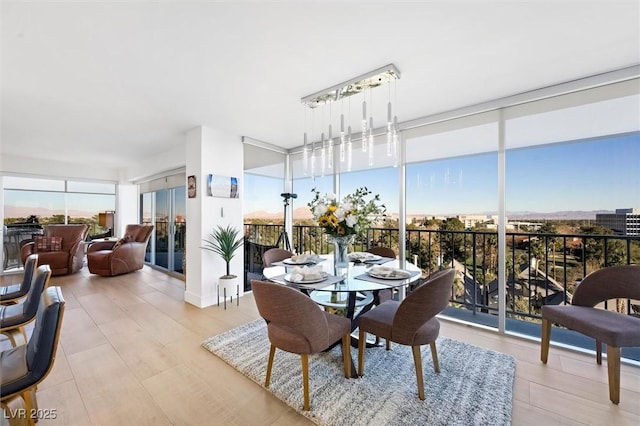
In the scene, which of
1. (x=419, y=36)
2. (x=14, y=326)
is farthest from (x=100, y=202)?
(x=419, y=36)

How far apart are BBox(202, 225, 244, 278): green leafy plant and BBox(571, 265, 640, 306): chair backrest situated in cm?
383

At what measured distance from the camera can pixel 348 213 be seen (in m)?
2.33

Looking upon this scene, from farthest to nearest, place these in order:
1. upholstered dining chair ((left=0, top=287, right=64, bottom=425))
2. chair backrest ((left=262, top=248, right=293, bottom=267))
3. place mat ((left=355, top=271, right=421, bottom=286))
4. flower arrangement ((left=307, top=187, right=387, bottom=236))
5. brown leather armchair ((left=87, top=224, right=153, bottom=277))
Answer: brown leather armchair ((left=87, top=224, right=153, bottom=277)), chair backrest ((left=262, top=248, right=293, bottom=267)), flower arrangement ((left=307, top=187, right=387, bottom=236)), place mat ((left=355, top=271, right=421, bottom=286)), upholstered dining chair ((left=0, top=287, right=64, bottom=425))

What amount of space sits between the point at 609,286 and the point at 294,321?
264 cm

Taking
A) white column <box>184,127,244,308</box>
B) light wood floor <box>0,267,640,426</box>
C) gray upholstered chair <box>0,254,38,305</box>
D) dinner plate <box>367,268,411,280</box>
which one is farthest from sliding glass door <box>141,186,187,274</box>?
dinner plate <box>367,268,411,280</box>

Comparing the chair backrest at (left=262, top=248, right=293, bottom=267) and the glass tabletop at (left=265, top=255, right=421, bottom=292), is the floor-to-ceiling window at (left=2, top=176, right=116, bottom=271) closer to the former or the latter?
the chair backrest at (left=262, top=248, right=293, bottom=267)

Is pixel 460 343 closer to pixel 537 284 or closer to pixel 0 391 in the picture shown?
pixel 537 284

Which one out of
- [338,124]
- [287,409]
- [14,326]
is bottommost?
[287,409]

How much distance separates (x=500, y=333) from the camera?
9.01 feet

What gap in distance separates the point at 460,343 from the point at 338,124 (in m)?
3.00

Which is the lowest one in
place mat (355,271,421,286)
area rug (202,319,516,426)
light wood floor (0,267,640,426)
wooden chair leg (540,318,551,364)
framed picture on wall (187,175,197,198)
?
light wood floor (0,267,640,426)

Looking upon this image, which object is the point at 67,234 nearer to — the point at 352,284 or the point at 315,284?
the point at 315,284

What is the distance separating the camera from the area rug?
163 cm

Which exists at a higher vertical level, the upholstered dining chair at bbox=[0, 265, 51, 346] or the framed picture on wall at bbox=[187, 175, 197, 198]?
the framed picture on wall at bbox=[187, 175, 197, 198]
